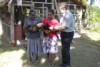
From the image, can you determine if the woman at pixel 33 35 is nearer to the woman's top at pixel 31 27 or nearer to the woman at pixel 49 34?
the woman's top at pixel 31 27

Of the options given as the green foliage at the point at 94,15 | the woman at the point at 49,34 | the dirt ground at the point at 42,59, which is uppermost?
the woman at the point at 49,34

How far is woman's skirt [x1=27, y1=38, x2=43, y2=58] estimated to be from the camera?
9.02 metres

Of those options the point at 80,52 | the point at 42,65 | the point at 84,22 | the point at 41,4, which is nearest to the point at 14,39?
the point at 41,4

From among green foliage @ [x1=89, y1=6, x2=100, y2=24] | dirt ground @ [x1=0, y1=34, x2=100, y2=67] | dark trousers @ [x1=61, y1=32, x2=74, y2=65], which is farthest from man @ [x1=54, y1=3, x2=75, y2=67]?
green foliage @ [x1=89, y1=6, x2=100, y2=24]

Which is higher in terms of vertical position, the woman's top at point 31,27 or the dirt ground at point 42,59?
the woman's top at point 31,27

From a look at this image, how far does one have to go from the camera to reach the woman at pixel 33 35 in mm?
8844

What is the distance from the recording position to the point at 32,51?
909 centimetres

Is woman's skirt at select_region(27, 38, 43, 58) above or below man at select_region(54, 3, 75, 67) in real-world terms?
below

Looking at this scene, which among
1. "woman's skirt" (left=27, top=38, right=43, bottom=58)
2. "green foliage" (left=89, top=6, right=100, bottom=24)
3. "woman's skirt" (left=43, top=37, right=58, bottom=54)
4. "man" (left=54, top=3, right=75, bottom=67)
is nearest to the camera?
"man" (left=54, top=3, right=75, bottom=67)

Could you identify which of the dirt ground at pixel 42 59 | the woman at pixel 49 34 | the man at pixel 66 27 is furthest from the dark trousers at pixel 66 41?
the dirt ground at pixel 42 59

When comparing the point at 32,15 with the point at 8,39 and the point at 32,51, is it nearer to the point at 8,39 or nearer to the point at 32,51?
the point at 32,51

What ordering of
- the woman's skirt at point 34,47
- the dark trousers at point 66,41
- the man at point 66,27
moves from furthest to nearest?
the woman's skirt at point 34,47 < the dark trousers at point 66,41 < the man at point 66,27

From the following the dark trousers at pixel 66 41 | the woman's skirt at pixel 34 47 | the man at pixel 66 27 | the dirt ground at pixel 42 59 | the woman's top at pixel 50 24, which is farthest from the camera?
the dirt ground at pixel 42 59

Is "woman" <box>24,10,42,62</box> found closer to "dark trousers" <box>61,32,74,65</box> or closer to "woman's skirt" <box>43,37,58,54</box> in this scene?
"woman's skirt" <box>43,37,58,54</box>
